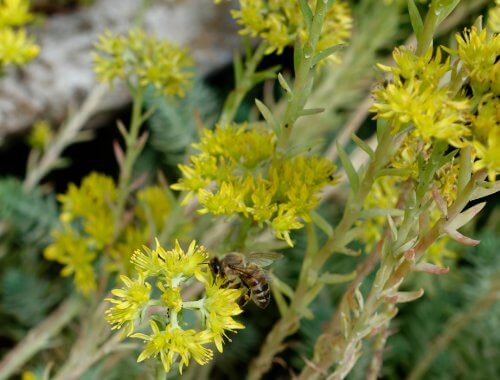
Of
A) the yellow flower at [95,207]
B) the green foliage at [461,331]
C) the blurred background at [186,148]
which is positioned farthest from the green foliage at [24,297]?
the green foliage at [461,331]

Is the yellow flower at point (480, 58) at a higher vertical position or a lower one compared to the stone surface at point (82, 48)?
higher

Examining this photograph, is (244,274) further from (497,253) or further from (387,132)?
(497,253)

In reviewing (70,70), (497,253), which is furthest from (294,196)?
(70,70)

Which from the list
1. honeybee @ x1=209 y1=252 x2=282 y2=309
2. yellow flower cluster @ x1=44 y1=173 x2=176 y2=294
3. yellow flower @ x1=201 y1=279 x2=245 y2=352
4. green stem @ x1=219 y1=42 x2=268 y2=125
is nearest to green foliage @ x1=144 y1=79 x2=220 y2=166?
yellow flower cluster @ x1=44 y1=173 x2=176 y2=294

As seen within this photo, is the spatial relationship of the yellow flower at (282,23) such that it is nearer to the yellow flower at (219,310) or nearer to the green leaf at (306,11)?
the green leaf at (306,11)

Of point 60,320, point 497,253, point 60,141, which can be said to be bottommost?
point 60,320

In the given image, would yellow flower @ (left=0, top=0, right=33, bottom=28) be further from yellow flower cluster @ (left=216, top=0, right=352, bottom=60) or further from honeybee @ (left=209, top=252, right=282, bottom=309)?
honeybee @ (left=209, top=252, right=282, bottom=309)

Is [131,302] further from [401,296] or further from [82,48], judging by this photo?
[82,48]
